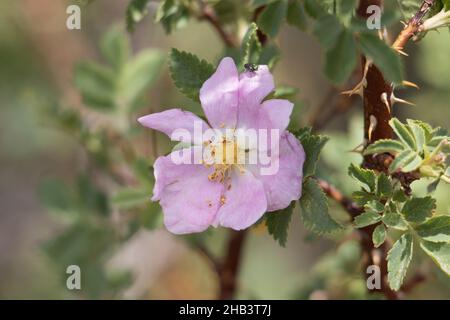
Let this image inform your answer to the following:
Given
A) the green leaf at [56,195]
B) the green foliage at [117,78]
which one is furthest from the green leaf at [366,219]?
the green leaf at [56,195]

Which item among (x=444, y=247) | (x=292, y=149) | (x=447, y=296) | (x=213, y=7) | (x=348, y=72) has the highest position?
(x=213, y=7)

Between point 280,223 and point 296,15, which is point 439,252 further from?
point 296,15

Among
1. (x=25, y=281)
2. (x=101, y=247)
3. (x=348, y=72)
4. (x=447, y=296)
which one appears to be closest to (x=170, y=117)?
(x=348, y=72)

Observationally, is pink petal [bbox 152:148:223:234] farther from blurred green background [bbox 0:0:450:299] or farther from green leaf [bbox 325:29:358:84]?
blurred green background [bbox 0:0:450:299]

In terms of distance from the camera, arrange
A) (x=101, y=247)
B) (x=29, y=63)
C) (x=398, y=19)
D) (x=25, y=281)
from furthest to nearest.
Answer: (x=29, y=63) → (x=25, y=281) → (x=101, y=247) → (x=398, y=19)
